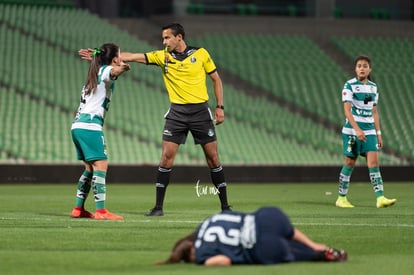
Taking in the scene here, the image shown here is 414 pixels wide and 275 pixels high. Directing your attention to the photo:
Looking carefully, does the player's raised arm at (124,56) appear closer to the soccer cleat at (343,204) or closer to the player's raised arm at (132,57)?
the player's raised arm at (132,57)

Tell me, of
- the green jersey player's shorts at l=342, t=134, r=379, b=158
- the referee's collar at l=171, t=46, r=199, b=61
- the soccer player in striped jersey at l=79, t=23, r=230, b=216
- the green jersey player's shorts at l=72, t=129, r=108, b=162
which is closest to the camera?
the green jersey player's shorts at l=72, t=129, r=108, b=162

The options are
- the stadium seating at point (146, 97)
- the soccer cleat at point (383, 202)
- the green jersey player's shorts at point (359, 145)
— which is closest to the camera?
the soccer cleat at point (383, 202)

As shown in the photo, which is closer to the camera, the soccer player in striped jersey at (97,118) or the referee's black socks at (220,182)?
the soccer player in striped jersey at (97,118)

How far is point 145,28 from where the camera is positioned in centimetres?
3581

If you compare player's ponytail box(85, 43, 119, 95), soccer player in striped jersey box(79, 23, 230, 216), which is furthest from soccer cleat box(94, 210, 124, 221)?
player's ponytail box(85, 43, 119, 95)

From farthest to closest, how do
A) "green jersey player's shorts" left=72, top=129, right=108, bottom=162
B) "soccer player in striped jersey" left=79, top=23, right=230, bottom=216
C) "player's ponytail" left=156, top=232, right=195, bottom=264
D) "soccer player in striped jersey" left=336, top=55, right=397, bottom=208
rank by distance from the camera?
"soccer player in striped jersey" left=336, top=55, right=397, bottom=208, "soccer player in striped jersey" left=79, top=23, right=230, bottom=216, "green jersey player's shorts" left=72, top=129, right=108, bottom=162, "player's ponytail" left=156, top=232, right=195, bottom=264

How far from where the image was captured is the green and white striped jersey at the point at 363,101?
48.0 ft

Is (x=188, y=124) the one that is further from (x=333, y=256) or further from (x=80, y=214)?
(x=333, y=256)

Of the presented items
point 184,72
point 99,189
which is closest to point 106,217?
point 99,189

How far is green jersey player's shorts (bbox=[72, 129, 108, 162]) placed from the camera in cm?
1192

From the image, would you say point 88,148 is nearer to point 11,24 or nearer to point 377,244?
point 377,244

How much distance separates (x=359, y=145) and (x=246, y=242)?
750cm

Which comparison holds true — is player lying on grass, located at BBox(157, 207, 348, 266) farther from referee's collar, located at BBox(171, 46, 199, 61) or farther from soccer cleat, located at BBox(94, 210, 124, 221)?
referee's collar, located at BBox(171, 46, 199, 61)

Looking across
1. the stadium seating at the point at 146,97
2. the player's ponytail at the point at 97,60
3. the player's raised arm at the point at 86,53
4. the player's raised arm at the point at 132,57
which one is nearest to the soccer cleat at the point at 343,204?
the player's raised arm at the point at 132,57
